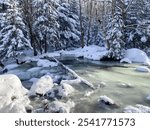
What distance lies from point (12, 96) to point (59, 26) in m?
22.5

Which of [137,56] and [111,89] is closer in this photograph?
[111,89]

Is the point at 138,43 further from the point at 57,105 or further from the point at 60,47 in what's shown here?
the point at 57,105

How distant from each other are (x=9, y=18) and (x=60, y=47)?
1047 cm

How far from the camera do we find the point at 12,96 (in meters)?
13.9

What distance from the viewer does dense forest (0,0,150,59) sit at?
28.9 metres

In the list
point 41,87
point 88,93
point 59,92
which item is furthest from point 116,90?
point 41,87

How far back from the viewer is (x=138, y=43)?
36.9 meters

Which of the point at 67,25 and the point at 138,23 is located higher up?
the point at 138,23

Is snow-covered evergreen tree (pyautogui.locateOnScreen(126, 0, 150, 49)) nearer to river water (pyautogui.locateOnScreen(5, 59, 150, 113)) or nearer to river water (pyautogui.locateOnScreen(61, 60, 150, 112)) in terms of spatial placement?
river water (pyautogui.locateOnScreen(5, 59, 150, 113))

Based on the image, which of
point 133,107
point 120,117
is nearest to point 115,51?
point 133,107

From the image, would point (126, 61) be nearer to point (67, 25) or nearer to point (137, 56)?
point (137, 56)

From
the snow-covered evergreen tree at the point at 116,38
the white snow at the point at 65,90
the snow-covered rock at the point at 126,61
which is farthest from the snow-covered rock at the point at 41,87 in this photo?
the snow-covered evergreen tree at the point at 116,38

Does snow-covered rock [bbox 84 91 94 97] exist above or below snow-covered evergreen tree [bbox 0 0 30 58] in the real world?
below

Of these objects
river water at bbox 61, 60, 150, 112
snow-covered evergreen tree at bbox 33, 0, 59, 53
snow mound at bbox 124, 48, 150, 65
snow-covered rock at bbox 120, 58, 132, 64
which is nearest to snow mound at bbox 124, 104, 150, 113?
river water at bbox 61, 60, 150, 112
